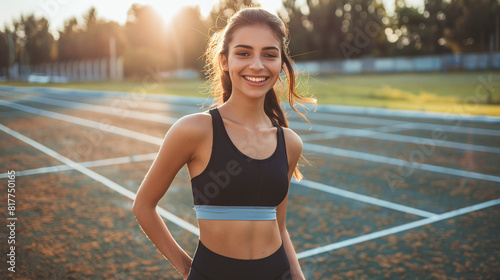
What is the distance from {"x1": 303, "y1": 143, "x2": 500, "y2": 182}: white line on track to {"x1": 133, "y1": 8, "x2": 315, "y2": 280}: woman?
7.25m

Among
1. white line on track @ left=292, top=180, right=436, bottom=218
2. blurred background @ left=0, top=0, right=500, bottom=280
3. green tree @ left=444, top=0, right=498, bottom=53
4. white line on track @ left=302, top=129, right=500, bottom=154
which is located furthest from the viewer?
green tree @ left=444, top=0, right=498, bottom=53

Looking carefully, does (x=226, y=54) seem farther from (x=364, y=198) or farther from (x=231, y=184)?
(x=364, y=198)

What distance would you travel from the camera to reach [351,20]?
177 ft

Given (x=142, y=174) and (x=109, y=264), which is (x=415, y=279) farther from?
(x=142, y=174)

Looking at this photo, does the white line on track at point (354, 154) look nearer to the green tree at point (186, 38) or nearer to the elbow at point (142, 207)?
the elbow at point (142, 207)

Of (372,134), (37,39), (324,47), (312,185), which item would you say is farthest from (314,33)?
(312,185)

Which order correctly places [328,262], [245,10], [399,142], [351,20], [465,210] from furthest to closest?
[351,20], [399,142], [465,210], [328,262], [245,10]

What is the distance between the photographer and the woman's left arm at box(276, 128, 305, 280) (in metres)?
2.16

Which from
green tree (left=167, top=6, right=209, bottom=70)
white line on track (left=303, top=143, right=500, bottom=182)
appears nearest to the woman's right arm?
white line on track (left=303, top=143, right=500, bottom=182)

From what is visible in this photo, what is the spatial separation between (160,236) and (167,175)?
29 cm

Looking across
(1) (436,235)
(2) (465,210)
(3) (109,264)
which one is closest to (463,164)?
(2) (465,210)

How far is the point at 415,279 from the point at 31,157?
821 cm

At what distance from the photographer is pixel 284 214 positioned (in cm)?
223

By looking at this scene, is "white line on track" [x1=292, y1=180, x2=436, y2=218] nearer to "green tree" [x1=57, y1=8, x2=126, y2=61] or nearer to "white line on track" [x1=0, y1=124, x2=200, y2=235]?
"white line on track" [x1=0, y1=124, x2=200, y2=235]
